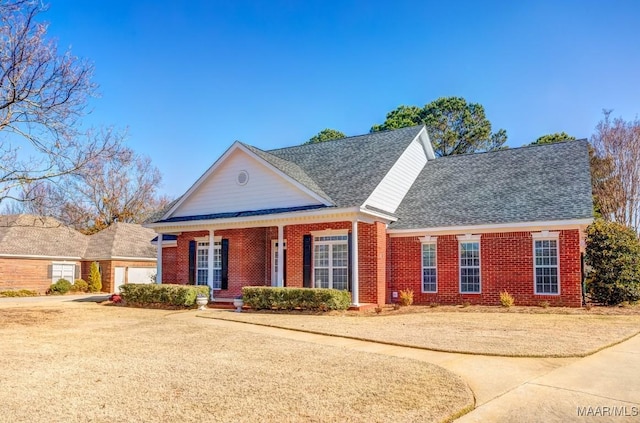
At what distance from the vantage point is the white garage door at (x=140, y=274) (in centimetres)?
3662

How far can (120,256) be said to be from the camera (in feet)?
115

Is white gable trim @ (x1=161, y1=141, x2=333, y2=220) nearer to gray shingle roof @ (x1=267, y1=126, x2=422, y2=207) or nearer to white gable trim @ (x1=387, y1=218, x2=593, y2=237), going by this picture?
gray shingle roof @ (x1=267, y1=126, x2=422, y2=207)

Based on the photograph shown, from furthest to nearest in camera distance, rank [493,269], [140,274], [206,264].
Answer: [140,274]
[206,264]
[493,269]

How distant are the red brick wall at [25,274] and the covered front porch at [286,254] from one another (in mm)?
13883

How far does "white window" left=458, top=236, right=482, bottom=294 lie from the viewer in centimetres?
1858

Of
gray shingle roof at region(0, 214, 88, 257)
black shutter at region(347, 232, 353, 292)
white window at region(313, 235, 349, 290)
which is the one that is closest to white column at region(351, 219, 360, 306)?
black shutter at region(347, 232, 353, 292)

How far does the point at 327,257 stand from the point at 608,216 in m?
24.1

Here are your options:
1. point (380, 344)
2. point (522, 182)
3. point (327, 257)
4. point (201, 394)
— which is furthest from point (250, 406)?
point (522, 182)

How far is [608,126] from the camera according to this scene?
111ft

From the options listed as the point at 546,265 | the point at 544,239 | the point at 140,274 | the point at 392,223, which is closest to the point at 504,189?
the point at 544,239

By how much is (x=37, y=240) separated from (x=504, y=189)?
3017 cm

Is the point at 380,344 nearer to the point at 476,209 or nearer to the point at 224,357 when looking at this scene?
the point at 224,357

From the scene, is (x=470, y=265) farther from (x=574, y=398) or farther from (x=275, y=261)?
(x=574, y=398)

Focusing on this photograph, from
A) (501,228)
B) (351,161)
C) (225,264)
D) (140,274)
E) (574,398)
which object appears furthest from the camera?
(140,274)
